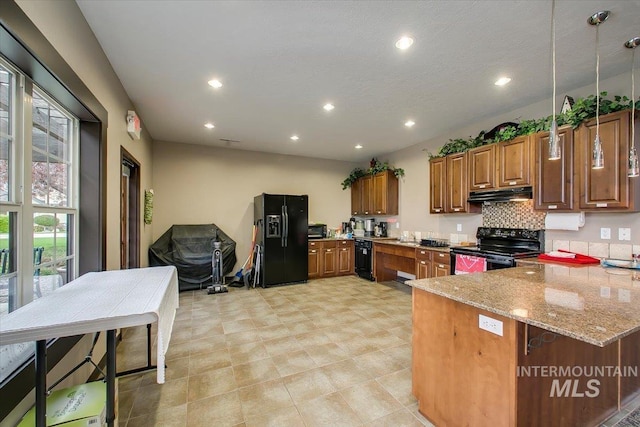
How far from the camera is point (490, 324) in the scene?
4.65ft

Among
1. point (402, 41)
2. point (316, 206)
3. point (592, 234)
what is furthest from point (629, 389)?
point (316, 206)

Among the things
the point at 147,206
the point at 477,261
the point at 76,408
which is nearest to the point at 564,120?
the point at 477,261

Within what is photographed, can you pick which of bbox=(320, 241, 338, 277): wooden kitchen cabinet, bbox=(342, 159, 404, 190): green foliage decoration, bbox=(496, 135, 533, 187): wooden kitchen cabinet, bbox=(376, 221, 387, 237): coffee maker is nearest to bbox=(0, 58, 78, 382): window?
bbox=(320, 241, 338, 277): wooden kitchen cabinet

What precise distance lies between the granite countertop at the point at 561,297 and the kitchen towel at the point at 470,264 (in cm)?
107

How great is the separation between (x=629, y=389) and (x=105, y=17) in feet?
15.1

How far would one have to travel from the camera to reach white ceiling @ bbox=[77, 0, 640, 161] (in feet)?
Result: 6.13

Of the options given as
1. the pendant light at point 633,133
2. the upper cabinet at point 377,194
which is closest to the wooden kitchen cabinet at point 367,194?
the upper cabinet at point 377,194

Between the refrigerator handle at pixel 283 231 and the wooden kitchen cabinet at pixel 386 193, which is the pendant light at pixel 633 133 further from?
the refrigerator handle at pixel 283 231

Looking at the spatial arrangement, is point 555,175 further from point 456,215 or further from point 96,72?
point 96,72

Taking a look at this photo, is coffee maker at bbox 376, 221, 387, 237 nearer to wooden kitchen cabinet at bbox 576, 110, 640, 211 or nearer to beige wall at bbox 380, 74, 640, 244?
beige wall at bbox 380, 74, 640, 244

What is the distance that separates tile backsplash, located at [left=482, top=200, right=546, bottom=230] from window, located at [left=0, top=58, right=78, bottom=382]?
472cm

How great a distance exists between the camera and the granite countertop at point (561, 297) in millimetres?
1107

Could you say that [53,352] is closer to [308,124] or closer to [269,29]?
[269,29]

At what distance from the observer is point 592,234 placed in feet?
9.43
